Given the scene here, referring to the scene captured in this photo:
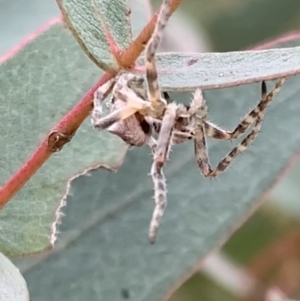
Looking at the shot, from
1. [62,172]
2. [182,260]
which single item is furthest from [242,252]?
[62,172]

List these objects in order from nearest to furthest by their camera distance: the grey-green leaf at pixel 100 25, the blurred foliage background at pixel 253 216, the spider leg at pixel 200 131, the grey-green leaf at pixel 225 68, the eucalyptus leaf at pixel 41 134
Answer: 1. the grey-green leaf at pixel 225 68
2. the grey-green leaf at pixel 100 25
3. the spider leg at pixel 200 131
4. the eucalyptus leaf at pixel 41 134
5. the blurred foliage background at pixel 253 216

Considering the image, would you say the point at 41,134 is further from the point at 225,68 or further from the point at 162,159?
the point at 225,68

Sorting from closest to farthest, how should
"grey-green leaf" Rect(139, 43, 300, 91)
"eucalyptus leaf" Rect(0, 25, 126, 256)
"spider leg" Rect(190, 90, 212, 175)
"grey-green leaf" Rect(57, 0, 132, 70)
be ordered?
"grey-green leaf" Rect(139, 43, 300, 91) < "grey-green leaf" Rect(57, 0, 132, 70) < "spider leg" Rect(190, 90, 212, 175) < "eucalyptus leaf" Rect(0, 25, 126, 256)

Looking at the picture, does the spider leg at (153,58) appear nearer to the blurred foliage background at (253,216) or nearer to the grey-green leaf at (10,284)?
the grey-green leaf at (10,284)

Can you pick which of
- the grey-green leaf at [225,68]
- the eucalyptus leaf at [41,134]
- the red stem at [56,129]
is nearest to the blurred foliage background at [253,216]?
the eucalyptus leaf at [41,134]

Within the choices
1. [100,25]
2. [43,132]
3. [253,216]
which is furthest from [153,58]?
[253,216]

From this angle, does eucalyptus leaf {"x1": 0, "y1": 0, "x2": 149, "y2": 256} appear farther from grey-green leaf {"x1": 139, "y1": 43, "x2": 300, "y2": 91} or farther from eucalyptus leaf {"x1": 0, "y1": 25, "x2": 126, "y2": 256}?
grey-green leaf {"x1": 139, "y1": 43, "x2": 300, "y2": 91}

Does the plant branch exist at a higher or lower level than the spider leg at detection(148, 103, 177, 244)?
higher

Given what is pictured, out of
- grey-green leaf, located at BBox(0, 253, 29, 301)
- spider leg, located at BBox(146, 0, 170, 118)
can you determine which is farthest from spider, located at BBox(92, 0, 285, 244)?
grey-green leaf, located at BBox(0, 253, 29, 301)
